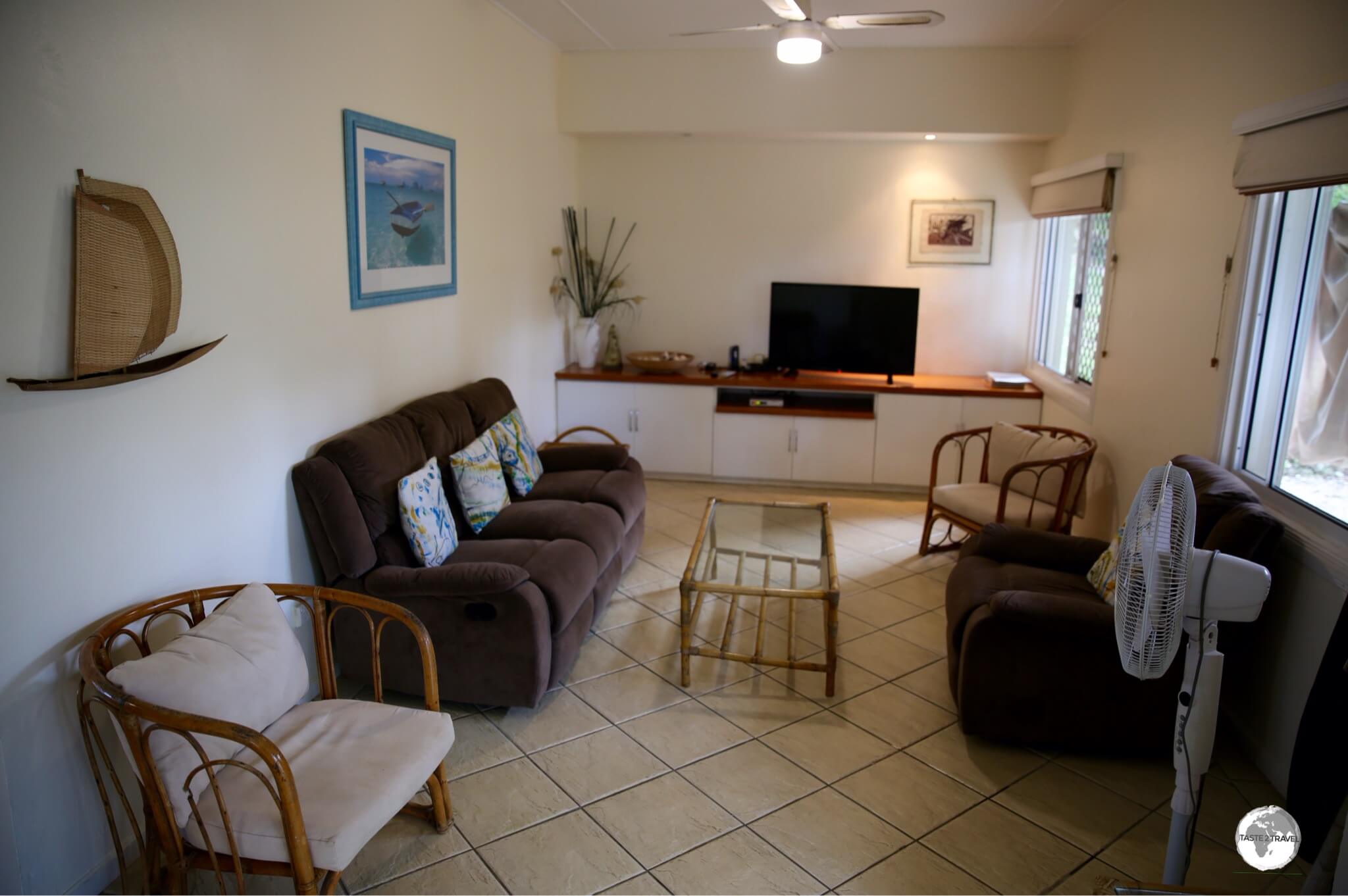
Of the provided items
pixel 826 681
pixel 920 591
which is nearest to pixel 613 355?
pixel 920 591

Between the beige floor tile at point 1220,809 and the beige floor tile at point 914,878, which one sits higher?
the beige floor tile at point 1220,809

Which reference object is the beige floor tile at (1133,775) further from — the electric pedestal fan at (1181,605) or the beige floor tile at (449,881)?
the beige floor tile at (449,881)

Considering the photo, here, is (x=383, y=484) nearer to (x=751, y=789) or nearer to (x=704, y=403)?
(x=751, y=789)

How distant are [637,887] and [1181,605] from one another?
148 centimetres

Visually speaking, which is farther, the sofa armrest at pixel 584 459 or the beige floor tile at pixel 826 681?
the sofa armrest at pixel 584 459

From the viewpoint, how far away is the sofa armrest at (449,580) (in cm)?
281

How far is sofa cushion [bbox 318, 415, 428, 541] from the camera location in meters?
2.95

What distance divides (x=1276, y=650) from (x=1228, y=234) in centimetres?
148

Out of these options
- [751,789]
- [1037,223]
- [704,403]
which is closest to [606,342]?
[704,403]

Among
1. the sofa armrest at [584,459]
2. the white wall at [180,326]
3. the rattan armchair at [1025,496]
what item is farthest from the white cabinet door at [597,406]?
the rattan armchair at [1025,496]

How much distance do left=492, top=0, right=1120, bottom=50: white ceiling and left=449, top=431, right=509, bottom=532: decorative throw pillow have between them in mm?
2318

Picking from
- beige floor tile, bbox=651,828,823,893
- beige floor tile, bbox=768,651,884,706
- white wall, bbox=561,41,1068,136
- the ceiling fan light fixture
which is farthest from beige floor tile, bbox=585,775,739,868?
white wall, bbox=561,41,1068,136

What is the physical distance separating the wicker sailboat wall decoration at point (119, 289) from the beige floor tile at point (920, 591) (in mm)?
3087

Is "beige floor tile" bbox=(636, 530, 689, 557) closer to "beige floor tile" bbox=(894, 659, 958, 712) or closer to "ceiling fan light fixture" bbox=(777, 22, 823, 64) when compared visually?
"beige floor tile" bbox=(894, 659, 958, 712)
